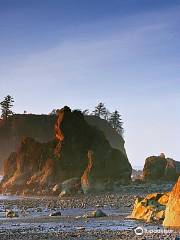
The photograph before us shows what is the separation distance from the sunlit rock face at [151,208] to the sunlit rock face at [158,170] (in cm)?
6126

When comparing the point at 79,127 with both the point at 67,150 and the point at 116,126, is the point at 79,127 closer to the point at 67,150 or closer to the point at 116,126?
the point at 67,150

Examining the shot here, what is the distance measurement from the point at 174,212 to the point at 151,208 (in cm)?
542

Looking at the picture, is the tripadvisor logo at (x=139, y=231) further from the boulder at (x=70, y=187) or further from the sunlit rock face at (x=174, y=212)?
the boulder at (x=70, y=187)

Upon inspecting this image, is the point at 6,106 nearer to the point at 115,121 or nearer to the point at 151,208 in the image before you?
the point at 115,121

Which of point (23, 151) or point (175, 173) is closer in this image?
point (175, 173)

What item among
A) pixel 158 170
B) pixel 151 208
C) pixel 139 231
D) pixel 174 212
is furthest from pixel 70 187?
pixel 139 231

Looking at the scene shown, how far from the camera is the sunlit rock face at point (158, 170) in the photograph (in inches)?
4048

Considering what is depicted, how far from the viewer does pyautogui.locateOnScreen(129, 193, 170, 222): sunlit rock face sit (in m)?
38.5

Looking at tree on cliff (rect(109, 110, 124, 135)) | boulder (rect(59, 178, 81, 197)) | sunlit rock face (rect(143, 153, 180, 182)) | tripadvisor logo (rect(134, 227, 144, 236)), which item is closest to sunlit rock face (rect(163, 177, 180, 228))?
tripadvisor logo (rect(134, 227, 144, 236))

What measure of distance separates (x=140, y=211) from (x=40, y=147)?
78465mm

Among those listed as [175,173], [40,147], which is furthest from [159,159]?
[40,147]

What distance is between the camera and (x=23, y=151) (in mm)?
120625

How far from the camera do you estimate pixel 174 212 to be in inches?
1353

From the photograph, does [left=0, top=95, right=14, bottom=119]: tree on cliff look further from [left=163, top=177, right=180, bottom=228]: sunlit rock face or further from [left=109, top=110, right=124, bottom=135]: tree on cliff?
[left=163, top=177, right=180, bottom=228]: sunlit rock face
